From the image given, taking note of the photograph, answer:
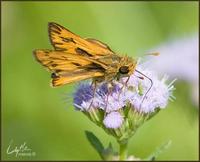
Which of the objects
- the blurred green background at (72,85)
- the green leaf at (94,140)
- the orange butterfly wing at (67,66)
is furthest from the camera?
the blurred green background at (72,85)

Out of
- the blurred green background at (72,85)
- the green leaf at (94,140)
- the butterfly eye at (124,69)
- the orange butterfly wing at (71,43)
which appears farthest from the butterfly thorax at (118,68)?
the blurred green background at (72,85)

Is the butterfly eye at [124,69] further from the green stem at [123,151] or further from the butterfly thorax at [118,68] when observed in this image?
the green stem at [123,151]

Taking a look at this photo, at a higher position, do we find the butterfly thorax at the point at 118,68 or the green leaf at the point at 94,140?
the butterfly thorax at the point at 118,68

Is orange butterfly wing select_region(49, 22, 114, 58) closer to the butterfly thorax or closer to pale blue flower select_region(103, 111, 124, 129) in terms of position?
the butterfly thorax

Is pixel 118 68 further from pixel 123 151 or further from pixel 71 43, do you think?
pixel 123 151

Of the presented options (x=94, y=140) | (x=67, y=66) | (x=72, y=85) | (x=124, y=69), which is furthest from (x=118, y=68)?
(x=72, y=85)

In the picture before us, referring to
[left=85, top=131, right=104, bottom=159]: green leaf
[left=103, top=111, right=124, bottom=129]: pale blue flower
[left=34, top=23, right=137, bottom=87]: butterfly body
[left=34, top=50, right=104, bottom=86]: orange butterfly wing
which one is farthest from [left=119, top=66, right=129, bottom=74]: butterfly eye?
[left=85, top=131, right=104, bottom=159]: green leaf

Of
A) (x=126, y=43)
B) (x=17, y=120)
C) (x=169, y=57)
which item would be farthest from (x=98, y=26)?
(x=17, y=120)

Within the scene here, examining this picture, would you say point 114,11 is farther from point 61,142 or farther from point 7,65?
point 61,142
